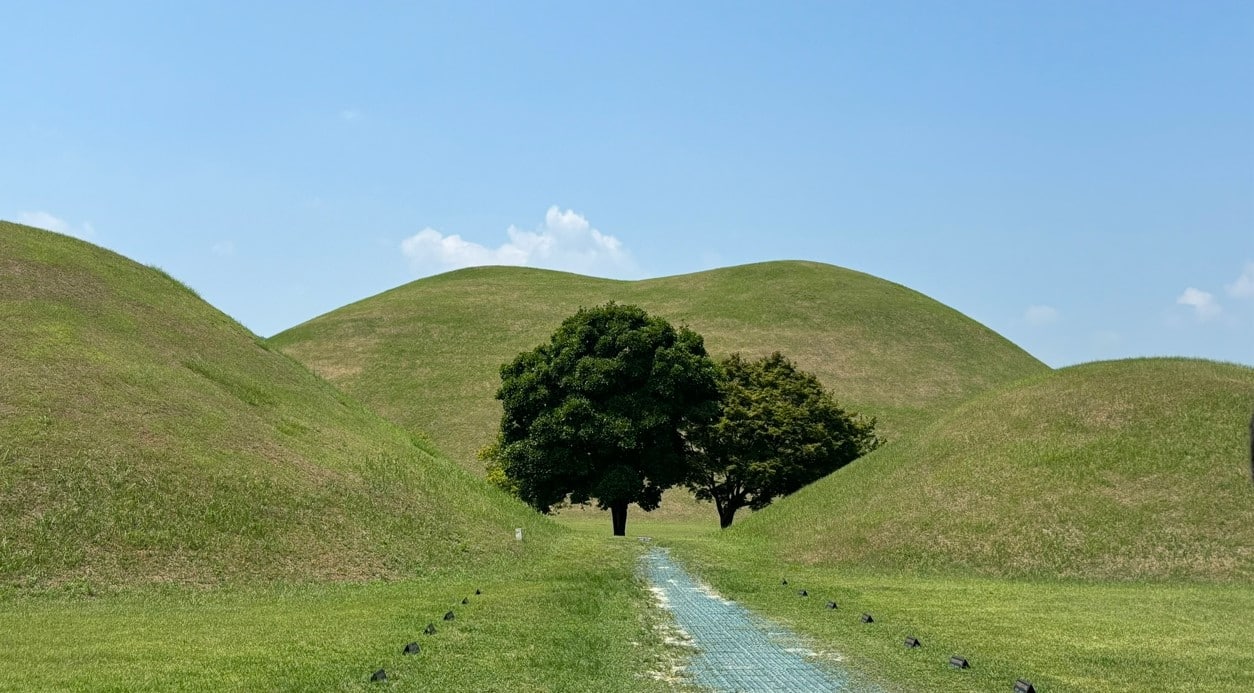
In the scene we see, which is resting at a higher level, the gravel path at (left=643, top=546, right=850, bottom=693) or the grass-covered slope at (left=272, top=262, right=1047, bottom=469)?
the grass-covered slope at (left=272, top=262, right=1047, bottom=469)

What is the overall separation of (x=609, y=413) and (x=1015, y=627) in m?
44.4

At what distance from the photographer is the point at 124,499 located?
36.2m

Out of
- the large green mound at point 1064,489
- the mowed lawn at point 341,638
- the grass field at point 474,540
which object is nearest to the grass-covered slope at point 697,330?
the grass field at point 474,540

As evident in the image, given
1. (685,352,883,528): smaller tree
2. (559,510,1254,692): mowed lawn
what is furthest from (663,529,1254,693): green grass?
(685,352,883,528): smaller tree

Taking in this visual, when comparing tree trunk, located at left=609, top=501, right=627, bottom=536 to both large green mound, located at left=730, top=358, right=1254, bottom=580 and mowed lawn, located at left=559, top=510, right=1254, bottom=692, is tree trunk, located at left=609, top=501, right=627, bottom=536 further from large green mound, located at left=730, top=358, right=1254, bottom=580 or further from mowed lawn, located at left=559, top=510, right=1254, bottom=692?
mowed lawn, located at left=559, top=510, right=1254, bottom=692

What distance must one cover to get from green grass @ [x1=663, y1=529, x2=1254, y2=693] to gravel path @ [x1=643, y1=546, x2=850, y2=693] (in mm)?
782

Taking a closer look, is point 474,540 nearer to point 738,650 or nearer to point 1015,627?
point 738,650

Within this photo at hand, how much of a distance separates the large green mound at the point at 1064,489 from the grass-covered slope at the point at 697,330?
59.4 m

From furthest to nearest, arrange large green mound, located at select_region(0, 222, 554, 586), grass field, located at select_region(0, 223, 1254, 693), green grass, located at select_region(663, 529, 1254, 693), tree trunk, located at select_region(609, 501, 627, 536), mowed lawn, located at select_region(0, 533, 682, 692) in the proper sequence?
1. tree trunk, located at select_region(609, 501, 627, 536)
2. large green mound, located at select_region(0, 222, 554, 586)
3. grass field, located at select_region(0, 223, 1254, 693)
4. green grass, located at select_region(663, 529, 1254, 693)
5. mowed lawn, located at select_region(0, 533, 682, 692)

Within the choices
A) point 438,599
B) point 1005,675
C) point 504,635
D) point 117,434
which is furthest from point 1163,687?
point 117,434

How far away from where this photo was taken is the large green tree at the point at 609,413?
67.4m

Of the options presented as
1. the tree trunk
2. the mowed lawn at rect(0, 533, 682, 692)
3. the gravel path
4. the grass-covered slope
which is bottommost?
the mowed lawn at rect(0, 533, 682, 692)

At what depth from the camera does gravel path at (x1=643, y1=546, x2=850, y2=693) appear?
56.2 ft

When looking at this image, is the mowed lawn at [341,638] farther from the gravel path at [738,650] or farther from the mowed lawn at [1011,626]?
the mowed lawn at [1011,626]
